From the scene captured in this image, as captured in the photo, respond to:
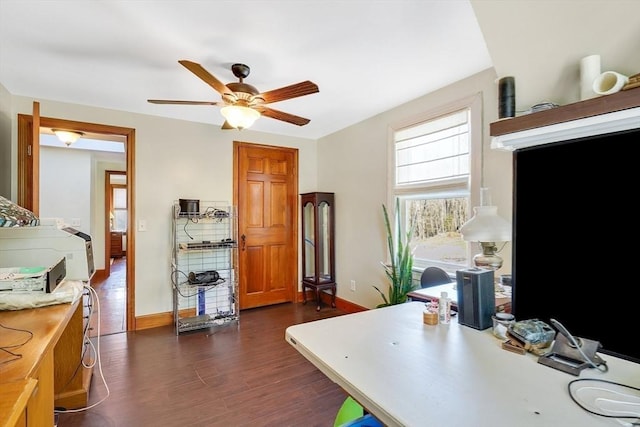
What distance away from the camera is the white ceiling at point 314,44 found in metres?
1.10

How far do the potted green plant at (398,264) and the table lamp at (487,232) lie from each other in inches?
51.4

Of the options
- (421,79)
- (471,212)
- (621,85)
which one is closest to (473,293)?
(621,85)

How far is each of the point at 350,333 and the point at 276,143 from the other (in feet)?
11.3

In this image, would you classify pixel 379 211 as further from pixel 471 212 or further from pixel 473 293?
pixel 473 293

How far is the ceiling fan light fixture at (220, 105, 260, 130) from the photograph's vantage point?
2.30 meters

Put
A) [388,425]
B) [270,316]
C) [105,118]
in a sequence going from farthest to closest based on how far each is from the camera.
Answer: [270,316] → [105,118] → [388,425]

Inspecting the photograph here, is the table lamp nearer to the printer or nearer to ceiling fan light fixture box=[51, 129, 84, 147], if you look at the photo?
the printer

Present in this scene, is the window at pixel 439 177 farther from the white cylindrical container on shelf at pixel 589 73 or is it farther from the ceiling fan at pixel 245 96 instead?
the white cylindrical container on shelf at pixel 589 73

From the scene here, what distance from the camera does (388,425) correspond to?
77 cm

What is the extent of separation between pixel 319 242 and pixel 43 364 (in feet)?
10.6

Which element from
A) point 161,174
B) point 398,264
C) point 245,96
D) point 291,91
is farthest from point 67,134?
point 398,264

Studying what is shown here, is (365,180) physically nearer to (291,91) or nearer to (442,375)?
(291,91)

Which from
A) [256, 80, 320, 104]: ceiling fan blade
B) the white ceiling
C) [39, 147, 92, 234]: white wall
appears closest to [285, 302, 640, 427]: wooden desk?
the white ceiling

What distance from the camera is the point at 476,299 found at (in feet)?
4.32
